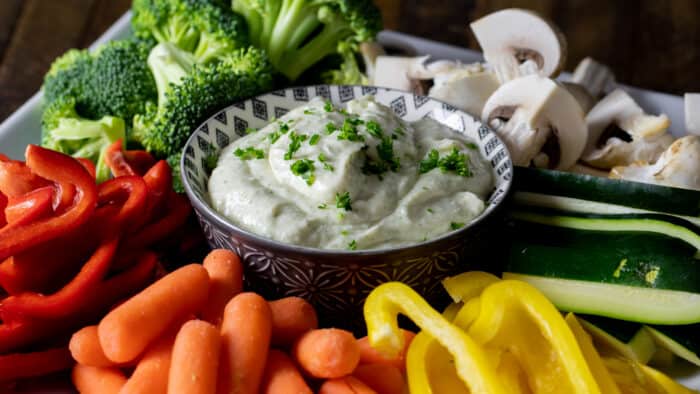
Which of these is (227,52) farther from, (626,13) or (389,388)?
(626,13)

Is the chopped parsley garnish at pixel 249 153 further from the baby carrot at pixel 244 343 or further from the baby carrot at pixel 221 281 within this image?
the baby carrot at pixel 244 343

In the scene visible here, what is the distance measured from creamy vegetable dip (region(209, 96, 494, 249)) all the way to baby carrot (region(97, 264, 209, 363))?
0.33m

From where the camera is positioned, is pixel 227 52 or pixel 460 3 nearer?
pixel 227 52

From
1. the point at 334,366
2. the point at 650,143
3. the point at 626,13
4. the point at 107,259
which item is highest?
the point at 107,259

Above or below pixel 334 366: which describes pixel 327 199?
above

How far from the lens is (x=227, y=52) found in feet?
13.2

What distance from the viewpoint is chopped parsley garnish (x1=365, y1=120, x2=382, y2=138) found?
3.06 meters

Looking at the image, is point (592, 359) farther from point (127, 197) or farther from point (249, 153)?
point (127, 197)

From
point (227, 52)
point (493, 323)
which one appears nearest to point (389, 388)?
point (493, 323)

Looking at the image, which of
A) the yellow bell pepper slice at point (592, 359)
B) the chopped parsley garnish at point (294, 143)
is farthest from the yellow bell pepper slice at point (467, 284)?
the chopped parsley garnish at point (294, 143)

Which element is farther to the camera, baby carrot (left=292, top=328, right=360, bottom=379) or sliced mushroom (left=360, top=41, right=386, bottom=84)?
sliced mushroom (left=360, top=41, right=386, bottom=84)

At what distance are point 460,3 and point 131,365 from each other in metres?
4.46

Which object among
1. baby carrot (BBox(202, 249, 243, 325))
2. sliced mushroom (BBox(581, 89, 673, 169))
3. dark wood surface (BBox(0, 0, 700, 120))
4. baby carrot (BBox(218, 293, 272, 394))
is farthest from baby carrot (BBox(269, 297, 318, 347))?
dark wood surface (BBox(0, 0, 700, 120))

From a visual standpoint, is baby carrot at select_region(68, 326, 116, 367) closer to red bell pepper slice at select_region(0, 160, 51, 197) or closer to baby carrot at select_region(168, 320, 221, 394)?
baby carrot at select_region(168, 320, 221, 394)
